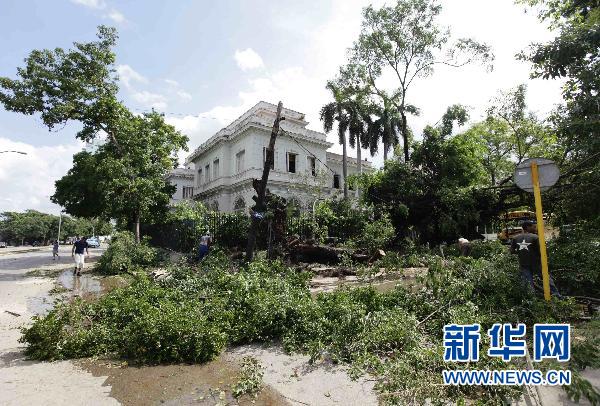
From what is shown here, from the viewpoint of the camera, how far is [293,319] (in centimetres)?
555

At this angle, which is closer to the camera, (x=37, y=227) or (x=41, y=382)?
(x=41, y=382)

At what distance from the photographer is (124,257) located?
53.2 ft

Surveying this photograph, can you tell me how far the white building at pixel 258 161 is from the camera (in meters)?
28.7

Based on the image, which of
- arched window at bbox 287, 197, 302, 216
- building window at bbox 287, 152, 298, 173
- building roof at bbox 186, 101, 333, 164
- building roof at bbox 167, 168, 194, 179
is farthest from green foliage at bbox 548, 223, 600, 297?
building roof at bbox 167, 168, 194, 179

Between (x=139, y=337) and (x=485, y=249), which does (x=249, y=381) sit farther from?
(x=485, y=249)

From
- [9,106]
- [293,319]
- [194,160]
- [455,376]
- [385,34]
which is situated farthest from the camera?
[194,160]

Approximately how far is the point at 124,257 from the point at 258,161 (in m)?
14.7

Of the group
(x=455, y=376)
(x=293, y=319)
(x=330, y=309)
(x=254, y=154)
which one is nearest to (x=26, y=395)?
(x=293, y=319)

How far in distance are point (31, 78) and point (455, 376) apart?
2094 cm

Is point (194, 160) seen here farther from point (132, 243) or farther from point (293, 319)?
point (293, 319)

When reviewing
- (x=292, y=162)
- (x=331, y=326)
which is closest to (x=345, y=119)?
(x=292, y=162)

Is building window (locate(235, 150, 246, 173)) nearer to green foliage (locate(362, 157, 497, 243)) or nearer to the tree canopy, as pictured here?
green foliage (locate(362, 157, 497, 243))

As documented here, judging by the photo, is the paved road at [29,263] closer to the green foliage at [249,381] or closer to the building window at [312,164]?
the green foliage at [249,381]

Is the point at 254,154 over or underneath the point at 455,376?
over
